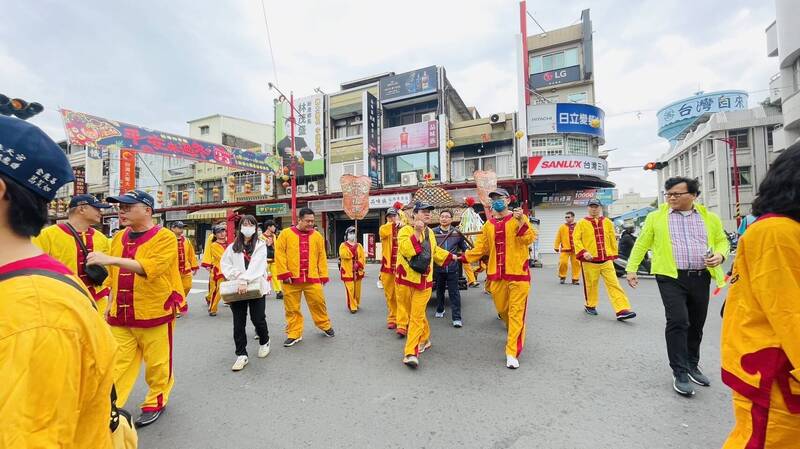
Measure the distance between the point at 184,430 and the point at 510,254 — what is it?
3502mm

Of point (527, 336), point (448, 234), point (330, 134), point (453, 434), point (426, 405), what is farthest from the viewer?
point (330, 134)

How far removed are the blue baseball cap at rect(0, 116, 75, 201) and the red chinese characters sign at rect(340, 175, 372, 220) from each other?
37.6 ft

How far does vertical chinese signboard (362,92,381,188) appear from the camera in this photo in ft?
62.1

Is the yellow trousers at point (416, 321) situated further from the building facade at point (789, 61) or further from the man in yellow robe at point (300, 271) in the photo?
the building facade at point (789, 61)

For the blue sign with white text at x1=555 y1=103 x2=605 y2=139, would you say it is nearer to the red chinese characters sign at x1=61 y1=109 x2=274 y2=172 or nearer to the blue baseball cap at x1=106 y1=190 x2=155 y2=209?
the red chinese characters sign at x1=61 y1=109 x2=274 y2=172

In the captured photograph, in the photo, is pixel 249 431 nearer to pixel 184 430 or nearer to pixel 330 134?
pixel 184 430

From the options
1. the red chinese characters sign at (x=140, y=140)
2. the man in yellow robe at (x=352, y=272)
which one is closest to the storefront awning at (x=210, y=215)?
the red chinese characters sign at (x=140, y=140)

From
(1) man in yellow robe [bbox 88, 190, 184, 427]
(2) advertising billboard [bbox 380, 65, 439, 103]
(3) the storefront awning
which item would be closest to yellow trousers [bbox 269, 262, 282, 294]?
(1) man in yellow robe [bbox 88, 190, 184, 427]

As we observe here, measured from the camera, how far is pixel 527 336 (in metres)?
4.77

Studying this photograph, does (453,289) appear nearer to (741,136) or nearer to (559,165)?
(559,165)

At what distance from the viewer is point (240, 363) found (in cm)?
394

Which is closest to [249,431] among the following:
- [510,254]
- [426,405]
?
[426,405]

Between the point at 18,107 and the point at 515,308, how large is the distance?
617cm

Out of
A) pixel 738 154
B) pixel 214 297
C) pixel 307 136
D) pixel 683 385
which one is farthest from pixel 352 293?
pixel 738 154
